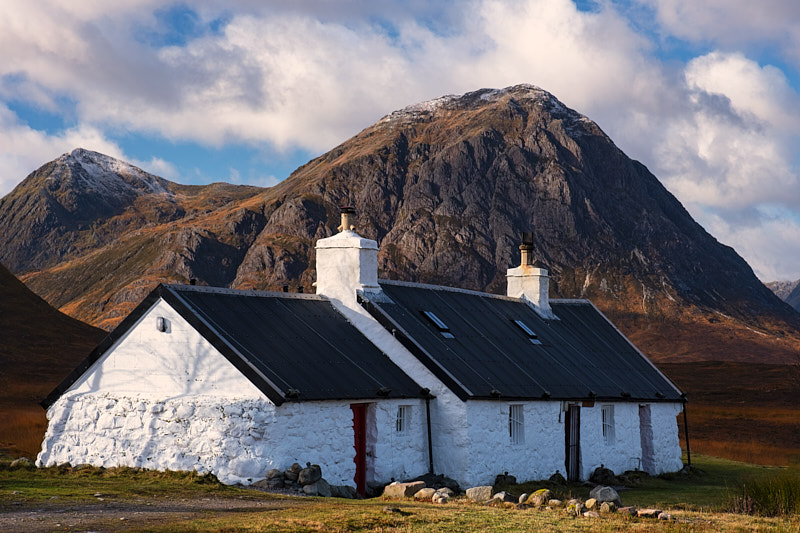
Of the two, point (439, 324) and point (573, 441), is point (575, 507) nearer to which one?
point (439, 324)

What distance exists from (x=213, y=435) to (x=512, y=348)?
12.6 m

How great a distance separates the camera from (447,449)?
26.3 metres

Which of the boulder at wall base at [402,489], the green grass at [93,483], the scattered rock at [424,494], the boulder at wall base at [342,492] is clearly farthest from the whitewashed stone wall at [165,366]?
the scattered rock at [424,494]

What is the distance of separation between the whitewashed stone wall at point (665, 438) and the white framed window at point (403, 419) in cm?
1260

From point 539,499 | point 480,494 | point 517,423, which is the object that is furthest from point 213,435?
point 517,423

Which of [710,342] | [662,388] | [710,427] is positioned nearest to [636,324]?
[710,342]

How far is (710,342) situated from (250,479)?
16848cm

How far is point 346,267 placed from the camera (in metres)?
29.0

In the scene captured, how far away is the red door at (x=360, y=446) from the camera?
79.7 ft

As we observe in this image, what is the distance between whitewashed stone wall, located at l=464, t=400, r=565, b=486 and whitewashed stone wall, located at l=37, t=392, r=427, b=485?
2.29 meters

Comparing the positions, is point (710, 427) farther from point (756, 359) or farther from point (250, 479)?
point (756, 359)

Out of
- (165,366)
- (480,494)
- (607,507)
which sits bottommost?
(607,507)

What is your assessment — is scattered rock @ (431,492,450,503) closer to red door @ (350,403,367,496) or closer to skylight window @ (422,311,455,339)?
red door @ (350,403,367,496)

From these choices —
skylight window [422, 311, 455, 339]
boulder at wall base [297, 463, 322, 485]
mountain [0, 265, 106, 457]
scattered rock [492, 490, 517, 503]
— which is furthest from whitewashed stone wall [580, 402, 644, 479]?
mountain [0, 265, 106, 457]
